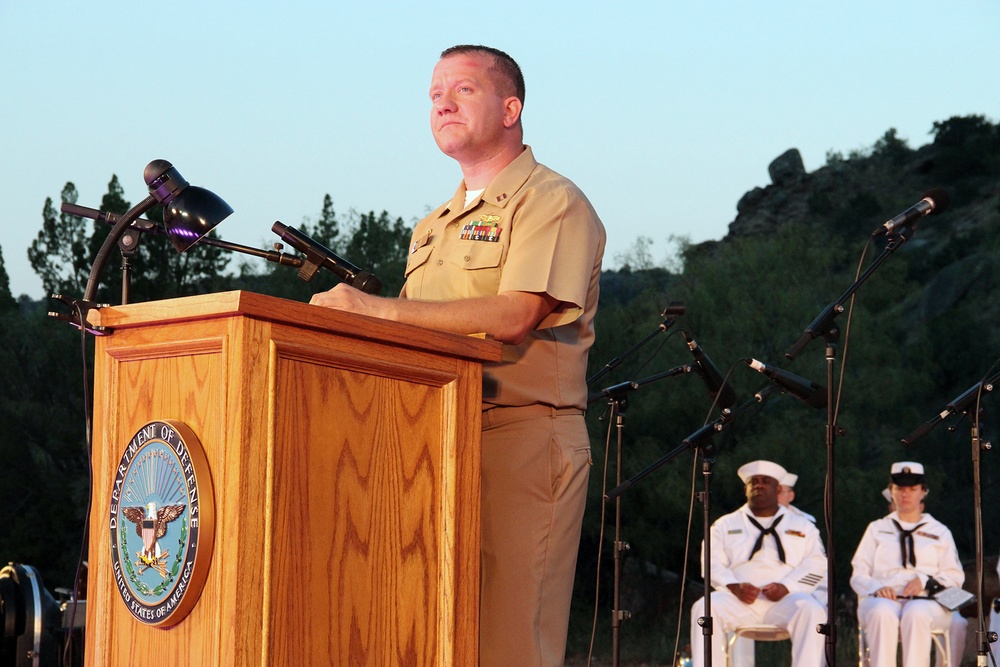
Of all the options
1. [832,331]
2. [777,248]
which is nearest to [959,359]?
[777,248]

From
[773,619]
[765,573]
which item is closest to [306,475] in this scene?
[773,619]

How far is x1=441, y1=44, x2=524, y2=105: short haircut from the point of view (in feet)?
9.63

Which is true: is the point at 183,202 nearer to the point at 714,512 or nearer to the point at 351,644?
the point at 351,644

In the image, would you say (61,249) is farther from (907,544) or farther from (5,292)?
(907,544)

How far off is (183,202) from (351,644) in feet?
3.43

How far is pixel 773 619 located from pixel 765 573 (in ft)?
1.57

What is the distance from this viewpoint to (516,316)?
2566mm

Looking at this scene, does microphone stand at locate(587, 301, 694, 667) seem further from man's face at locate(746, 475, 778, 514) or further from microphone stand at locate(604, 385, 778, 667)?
man's face at locate(746, 475, 778, 514)

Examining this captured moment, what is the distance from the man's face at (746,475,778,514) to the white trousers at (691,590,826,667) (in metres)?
0.80

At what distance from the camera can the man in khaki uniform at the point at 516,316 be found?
2.55 meters

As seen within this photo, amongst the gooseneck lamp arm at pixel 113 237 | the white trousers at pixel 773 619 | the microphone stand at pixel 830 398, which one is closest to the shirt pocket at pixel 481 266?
the gooseneck lamp arm at pixel 113 237

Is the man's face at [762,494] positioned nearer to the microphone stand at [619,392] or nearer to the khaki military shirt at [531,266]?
the microphone stand at [619,392]

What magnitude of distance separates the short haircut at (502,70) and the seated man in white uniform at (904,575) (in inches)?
248

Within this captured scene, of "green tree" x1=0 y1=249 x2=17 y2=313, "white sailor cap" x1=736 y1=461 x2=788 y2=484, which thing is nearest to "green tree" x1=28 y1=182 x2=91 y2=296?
"green tree" x1=0 y1=249 x2=17 y2=313
